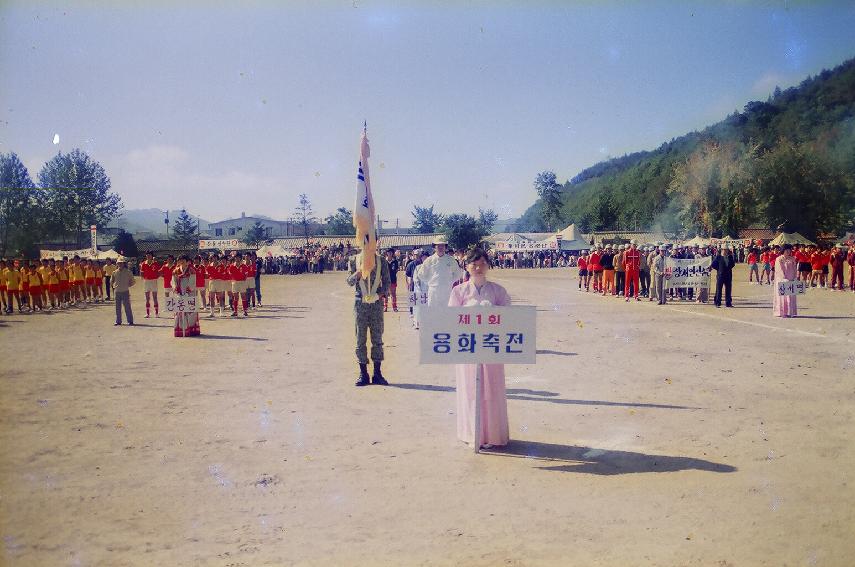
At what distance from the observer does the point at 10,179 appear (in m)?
57.7

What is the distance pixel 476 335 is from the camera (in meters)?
6.67

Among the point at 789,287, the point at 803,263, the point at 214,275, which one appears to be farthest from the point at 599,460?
the point at 803,263

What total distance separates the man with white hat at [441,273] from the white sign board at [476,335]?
6911 mm

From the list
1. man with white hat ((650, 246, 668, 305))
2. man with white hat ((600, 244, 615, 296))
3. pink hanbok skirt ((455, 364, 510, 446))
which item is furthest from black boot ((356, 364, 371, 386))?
man with white hat ((600, 244, 615, 296))

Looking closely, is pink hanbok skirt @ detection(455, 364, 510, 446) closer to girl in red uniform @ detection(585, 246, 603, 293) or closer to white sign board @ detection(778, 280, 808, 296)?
white sign board @ detection(778, 280, 808, 296)

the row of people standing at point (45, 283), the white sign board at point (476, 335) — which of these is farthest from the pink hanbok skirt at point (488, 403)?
the row of people standing at point (45, 283)

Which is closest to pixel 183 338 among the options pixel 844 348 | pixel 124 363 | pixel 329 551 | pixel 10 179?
pixel 124 363

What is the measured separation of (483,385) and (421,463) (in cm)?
97

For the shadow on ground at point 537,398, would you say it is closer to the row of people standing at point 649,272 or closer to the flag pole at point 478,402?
the flag pole at point 478,402

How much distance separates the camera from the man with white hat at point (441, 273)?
13.8m

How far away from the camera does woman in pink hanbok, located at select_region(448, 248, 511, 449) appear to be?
691 cm

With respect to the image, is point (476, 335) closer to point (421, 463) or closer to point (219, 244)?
point (421, 463)

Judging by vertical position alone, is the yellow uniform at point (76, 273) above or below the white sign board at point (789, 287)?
above

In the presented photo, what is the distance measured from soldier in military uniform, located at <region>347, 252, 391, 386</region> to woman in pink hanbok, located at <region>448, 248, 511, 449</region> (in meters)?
2.93
